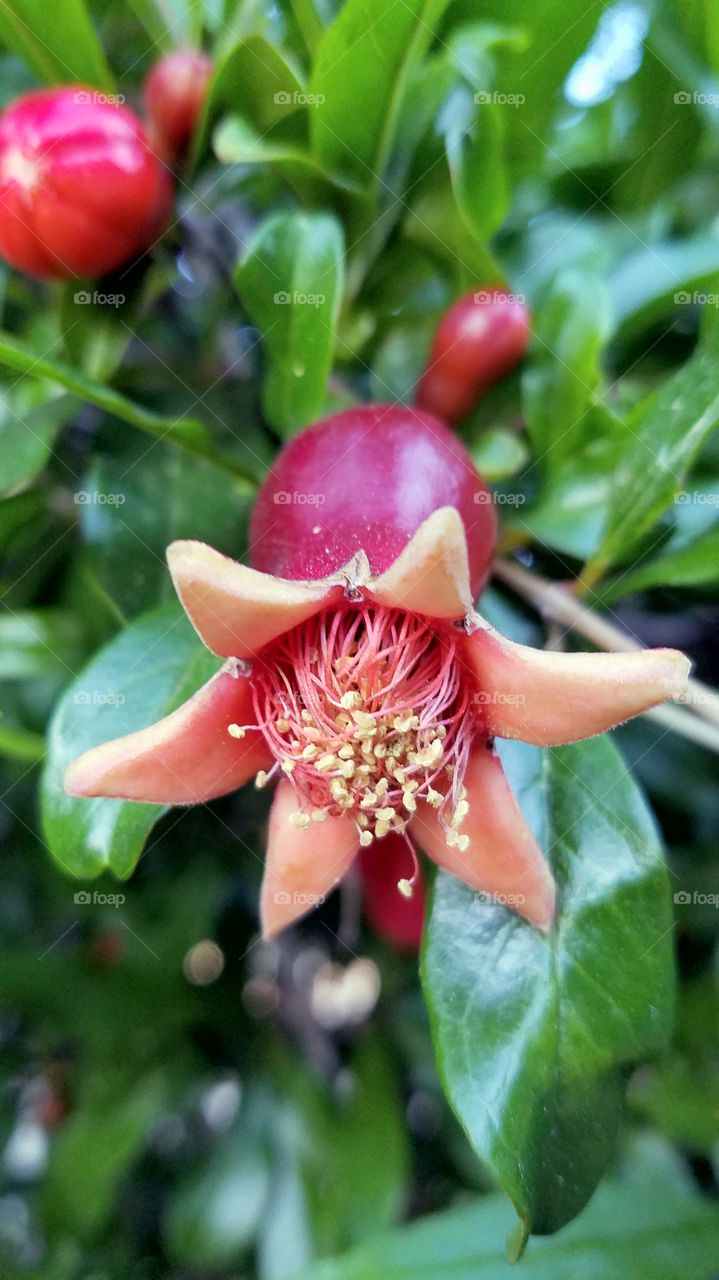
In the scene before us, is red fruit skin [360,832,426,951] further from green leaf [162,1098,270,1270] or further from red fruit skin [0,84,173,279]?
red fruit skin [0,84,173,279]

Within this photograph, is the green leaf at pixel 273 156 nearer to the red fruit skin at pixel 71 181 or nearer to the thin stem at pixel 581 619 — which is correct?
→ the red fruit skin at pixel 71 181

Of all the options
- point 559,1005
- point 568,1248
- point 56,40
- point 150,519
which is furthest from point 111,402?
point 568,1248

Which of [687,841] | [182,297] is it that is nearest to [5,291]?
[182,297]

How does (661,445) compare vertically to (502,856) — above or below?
above

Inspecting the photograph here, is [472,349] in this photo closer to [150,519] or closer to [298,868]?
[150,519]

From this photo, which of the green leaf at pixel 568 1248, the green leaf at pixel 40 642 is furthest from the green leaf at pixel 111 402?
the green leaf at pixel 568 1248

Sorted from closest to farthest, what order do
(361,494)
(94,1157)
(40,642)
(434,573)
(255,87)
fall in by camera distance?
(434,573)
(361,494)
(255,87)
(40,642)
(94,1157)
